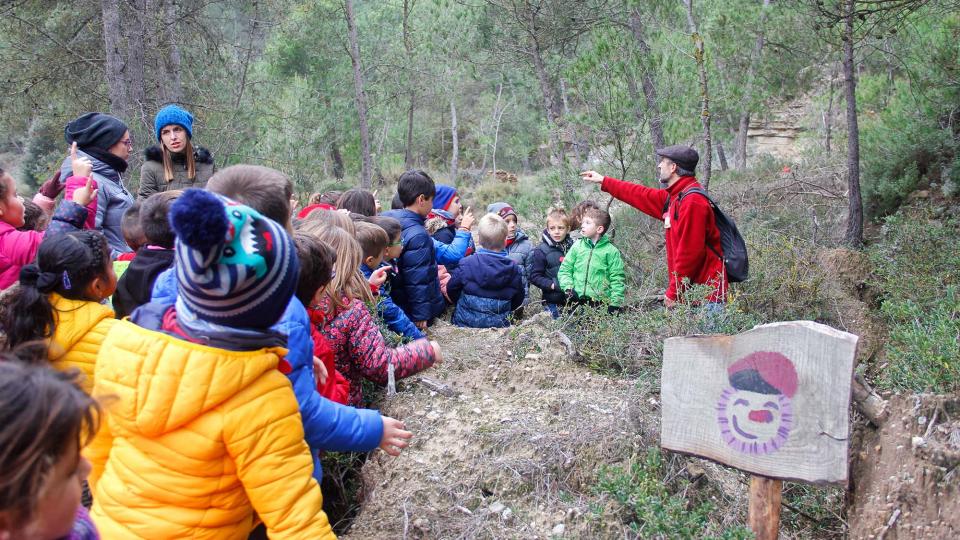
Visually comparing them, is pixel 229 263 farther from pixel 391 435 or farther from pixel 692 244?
pixel 692 244

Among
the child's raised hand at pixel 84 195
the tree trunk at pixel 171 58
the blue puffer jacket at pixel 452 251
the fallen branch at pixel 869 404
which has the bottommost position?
the fallen branch at pixel 869 404

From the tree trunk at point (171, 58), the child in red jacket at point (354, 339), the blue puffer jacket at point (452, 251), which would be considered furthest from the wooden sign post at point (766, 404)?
the tree trunk at point (171, 58)

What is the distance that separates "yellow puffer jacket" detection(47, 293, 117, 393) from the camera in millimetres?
2742

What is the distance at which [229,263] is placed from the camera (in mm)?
1677

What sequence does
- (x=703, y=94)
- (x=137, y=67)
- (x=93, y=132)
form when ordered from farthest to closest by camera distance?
(x=703, y=94) < (x=137, y=67) < (x=93, y=132)

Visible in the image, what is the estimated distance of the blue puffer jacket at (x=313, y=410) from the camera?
2184mm

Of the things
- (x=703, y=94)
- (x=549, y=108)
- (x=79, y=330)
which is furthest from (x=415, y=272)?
(x=703, y=94)

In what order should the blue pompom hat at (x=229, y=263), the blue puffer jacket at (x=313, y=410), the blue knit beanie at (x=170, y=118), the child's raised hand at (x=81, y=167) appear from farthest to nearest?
the blue knit beanie at (x=170, y=118) < the child's raised hand at (x=81, y=167) < the blue puffer jacket at (x=313, y=410) < the blue pompom hat at (x=229, y=263)

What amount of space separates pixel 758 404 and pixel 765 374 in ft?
0.41

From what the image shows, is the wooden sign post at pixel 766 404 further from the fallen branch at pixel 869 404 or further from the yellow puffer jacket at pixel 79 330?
the yellow puffer jacket at pixel 79 330

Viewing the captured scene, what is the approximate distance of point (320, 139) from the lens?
1836cm

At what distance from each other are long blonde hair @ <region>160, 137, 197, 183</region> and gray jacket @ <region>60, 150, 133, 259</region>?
518mm

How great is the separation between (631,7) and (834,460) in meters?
7.58

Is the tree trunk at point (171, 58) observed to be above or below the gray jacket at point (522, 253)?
above
